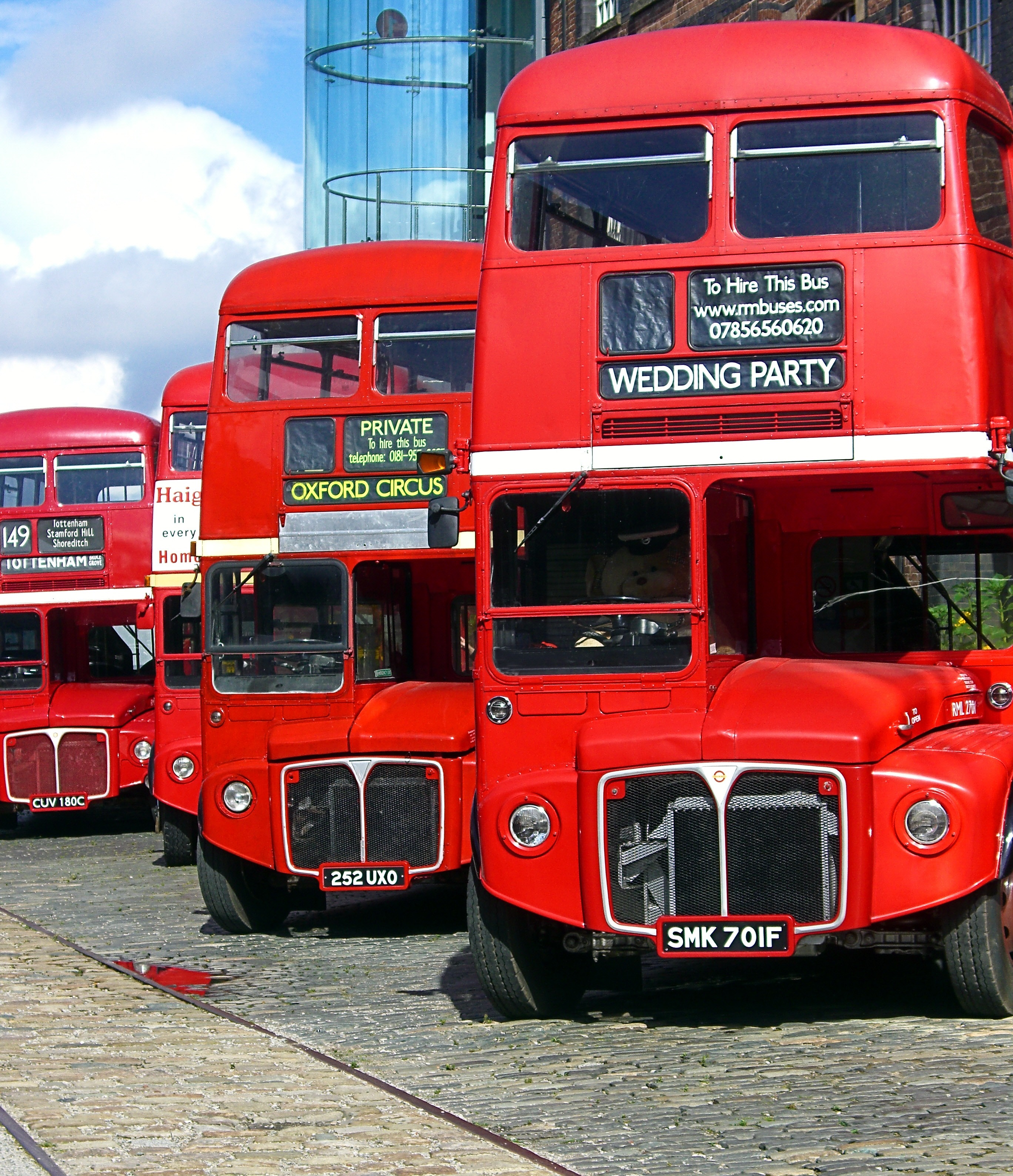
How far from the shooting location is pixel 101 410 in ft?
67.7

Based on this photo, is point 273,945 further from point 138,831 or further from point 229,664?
point 138,831

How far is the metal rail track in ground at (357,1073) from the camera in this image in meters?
6.11

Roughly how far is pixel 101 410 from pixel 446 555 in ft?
30.6

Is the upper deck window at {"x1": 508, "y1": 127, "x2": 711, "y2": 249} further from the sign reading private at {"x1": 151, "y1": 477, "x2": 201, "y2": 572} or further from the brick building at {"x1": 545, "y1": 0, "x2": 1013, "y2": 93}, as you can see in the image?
the sign reading private at {"x1": 151, "y1": 477, "x2": 201, "y2": 572}

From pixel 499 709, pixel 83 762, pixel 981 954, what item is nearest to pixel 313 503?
pixel 499 709

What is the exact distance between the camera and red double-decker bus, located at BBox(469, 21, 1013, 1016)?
8.05 metres

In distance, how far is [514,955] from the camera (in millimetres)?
8312

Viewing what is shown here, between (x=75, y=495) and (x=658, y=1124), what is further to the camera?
(x=75, y=495)

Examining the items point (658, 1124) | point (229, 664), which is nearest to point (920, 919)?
point (658, 1124)

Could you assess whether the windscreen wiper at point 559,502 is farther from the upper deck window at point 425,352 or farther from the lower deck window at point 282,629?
the upper deck window at point 425,352

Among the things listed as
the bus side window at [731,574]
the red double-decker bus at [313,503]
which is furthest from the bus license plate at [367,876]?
the bus side window at [731,574]

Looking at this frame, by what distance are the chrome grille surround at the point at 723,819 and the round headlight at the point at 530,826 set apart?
0.30m

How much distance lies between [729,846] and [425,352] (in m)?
5.54

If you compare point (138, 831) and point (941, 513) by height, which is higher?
point (941, 513)
